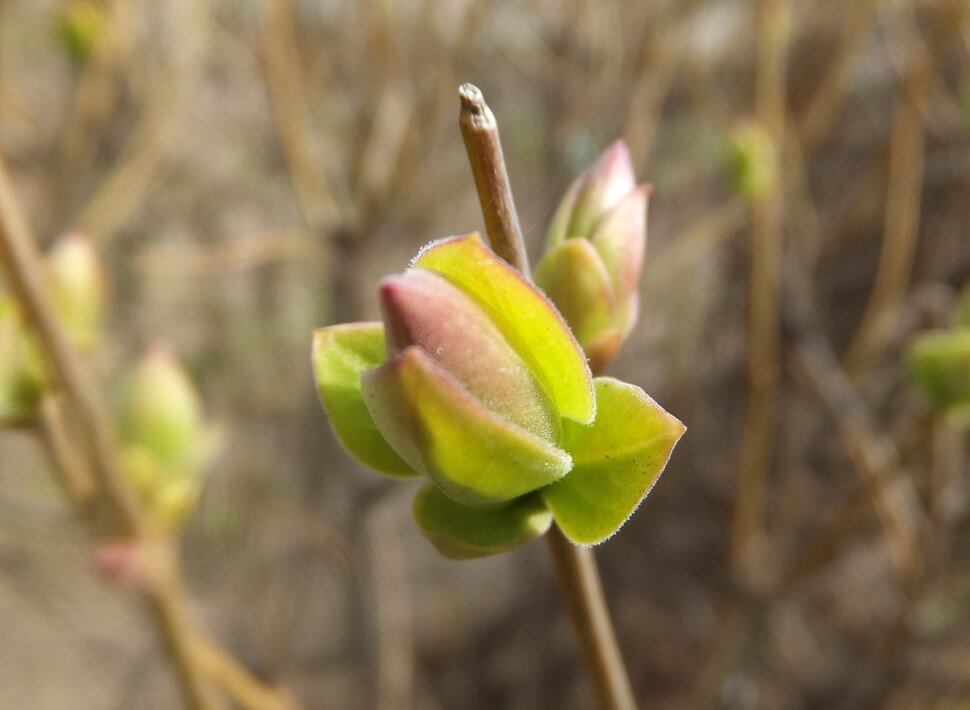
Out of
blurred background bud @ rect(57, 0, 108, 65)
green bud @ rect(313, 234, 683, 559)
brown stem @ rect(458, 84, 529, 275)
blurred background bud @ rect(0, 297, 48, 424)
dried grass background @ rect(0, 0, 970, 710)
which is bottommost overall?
dried grass background @ rect(0, 0, 970, 710)

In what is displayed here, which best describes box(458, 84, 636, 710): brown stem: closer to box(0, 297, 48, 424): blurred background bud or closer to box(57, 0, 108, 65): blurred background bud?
box(0, 297, 48, 424): blurred background bud

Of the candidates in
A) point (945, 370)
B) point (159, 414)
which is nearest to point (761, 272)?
point (945, 370)

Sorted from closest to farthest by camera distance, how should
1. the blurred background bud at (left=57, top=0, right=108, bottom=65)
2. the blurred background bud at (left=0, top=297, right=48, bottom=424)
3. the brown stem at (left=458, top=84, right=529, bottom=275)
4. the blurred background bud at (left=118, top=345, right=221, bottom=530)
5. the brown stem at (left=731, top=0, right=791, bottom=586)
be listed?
the brown stem at (left=458, top=84, right=529, bottom=275)
the blurred background bud at (left=0, top=297, right=48, bottom=424)
the blurred background bud at (left=118, top=345, right=221, bottom=530)
the brown stem at (left=731, top=0, right=791, bottom=586)
the blurred background bud at (left=57, top=0, right=108, bottom=65)

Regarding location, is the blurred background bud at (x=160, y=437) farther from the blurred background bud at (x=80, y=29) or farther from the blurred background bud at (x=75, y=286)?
the blurred background bud at (x=80, y=29)

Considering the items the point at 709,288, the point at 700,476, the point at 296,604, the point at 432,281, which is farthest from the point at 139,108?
the point at 432,281

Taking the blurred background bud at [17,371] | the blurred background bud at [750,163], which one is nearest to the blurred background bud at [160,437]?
the blurred background bud at [17,371]

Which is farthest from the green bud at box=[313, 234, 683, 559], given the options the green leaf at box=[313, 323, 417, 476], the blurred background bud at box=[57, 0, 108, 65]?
Result: the blurred background bud at box=[57, 0, 108, 65]
